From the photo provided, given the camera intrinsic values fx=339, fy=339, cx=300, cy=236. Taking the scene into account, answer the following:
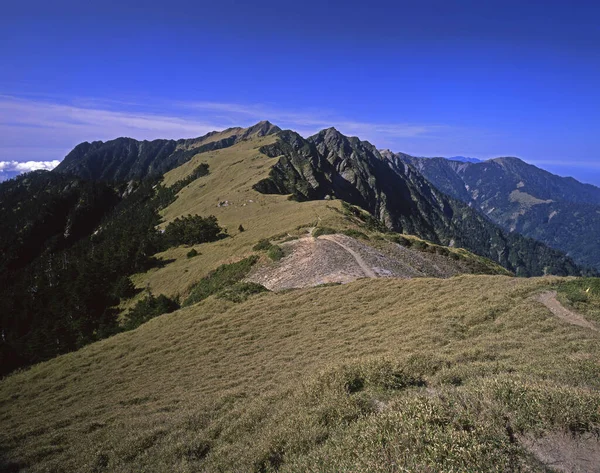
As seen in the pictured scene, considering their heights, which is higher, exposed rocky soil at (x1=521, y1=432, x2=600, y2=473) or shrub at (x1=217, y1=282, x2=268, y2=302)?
exposed rocky soil at (x1=521, y1=432, x2=600, y2=473)

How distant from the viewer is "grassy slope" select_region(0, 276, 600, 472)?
612 cm

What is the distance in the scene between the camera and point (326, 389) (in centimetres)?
909

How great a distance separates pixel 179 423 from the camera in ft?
32.3

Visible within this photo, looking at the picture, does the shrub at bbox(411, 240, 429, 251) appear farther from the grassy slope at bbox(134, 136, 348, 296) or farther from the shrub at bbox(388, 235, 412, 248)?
the grassy slope at bbox(134, 136, 348, 296)

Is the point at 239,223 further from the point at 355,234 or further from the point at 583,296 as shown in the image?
the point at 583,296

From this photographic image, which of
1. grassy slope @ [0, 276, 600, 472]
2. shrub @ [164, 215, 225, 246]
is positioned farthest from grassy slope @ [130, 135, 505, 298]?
grassy slope @ [0, 276, 600, 472]

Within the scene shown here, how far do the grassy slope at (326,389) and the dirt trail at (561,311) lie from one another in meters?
0.64

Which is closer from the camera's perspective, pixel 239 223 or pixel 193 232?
pixel 193 232

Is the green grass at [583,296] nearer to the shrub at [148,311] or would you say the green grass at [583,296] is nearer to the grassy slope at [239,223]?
the grassy slope at [239,223]

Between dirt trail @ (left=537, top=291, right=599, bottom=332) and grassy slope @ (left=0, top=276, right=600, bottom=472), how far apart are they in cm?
64

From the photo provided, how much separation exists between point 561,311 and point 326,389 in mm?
12439

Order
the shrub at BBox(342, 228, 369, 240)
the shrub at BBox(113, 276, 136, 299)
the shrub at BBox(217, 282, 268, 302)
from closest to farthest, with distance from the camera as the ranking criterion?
the shrub at BBox(217, 282, 268, 302) → the shrub at BBox(342, 228, 369, 240) → the shrub at BBox(113, 276, 136, 299)

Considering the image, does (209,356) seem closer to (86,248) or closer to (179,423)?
(179,423)

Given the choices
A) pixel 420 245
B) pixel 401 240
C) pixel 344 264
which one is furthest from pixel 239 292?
pixel 420 245
